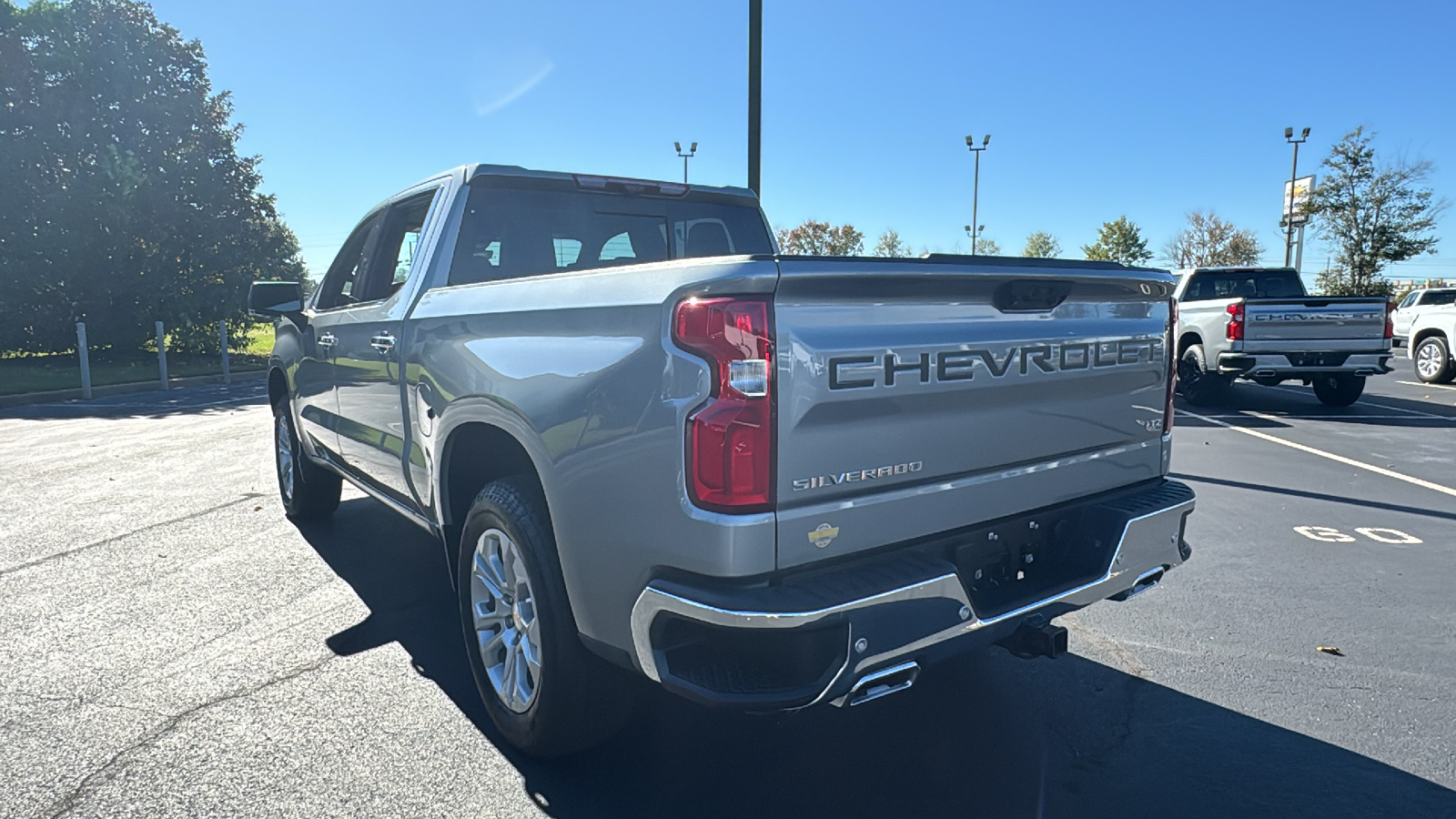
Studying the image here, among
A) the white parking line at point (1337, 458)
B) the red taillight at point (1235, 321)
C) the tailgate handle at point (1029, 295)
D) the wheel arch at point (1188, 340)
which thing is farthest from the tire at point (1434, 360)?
the tailgate handle at point (1029, 295)

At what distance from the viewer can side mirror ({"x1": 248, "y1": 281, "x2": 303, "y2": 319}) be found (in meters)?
5.04

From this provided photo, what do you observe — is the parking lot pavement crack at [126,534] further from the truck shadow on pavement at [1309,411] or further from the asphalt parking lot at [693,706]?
the truck shadow on pavement at [1309,411]

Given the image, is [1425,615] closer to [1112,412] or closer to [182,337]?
[1112,412]

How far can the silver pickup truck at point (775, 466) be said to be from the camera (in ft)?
6.76

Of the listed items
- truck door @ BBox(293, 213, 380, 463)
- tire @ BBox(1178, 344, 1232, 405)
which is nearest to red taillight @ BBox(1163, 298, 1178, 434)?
truck door @ BBox(293, 213, 380, 463)

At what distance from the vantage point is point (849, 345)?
2.16 meters

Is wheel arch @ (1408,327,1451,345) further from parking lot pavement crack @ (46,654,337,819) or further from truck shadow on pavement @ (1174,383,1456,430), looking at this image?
parking lot pavement crack @ (46,654,337,819)

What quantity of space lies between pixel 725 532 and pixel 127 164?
2580 cm

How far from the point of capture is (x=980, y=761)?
2.80 meters

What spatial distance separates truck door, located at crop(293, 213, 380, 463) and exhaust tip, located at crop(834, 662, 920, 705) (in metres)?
3.25

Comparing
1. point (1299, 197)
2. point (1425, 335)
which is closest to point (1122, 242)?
point (1299, 197)

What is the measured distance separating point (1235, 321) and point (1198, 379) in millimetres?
1345

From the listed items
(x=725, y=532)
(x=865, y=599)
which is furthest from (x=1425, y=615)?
(x=725, y=532)

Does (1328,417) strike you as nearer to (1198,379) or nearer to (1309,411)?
(1309,411)
